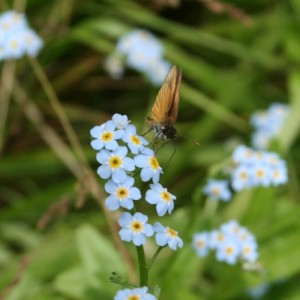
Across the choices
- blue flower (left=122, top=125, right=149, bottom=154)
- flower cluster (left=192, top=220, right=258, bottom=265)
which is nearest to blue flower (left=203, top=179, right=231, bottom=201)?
flower cluster (left=192, top=220, right=258, bottom=265)

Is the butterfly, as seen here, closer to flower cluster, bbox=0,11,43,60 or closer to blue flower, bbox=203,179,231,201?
blue flower, bbox=203,179,231,201

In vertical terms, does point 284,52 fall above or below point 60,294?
above

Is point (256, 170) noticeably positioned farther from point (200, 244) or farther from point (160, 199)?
point (160, 199)

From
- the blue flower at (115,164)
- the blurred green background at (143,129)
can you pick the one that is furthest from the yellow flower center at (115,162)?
the blurred green background at (143,129)

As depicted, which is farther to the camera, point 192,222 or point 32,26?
point 32,26

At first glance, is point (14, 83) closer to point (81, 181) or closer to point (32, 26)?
point (32, 26)

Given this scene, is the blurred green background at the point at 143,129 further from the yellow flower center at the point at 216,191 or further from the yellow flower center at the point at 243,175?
the yellow flower center at the point at 243,175

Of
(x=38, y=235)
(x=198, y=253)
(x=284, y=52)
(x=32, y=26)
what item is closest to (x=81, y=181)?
(x=198, y=253)
